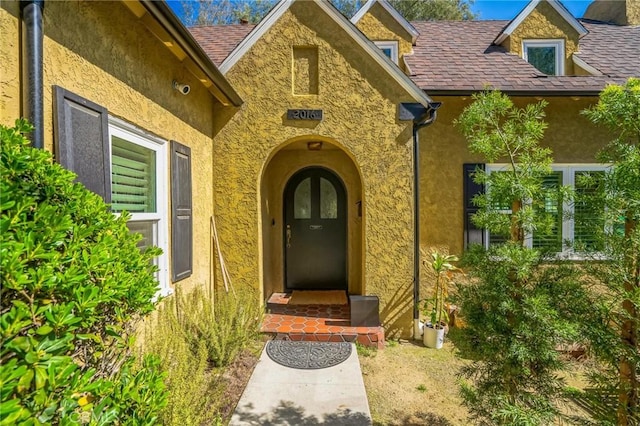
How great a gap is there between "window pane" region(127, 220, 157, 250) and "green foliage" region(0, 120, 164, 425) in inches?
72.8

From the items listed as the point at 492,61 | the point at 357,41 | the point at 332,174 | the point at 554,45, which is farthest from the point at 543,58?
the point at 332,174

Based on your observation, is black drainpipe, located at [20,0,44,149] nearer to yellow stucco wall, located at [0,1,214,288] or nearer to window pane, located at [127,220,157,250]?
yellow stucco wall, located at [0,1,214,288]

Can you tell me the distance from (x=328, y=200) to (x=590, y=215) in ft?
18.8

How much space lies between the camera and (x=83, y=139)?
9.40 feet

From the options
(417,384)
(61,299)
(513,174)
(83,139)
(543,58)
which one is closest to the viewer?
(61,299)

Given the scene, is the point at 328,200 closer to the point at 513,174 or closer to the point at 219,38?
the point at 513,174

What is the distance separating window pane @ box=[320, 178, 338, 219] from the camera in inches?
315

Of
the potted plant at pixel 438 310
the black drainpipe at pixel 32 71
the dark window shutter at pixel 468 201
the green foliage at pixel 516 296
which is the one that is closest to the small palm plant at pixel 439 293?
the potted plant at pixel 438 310

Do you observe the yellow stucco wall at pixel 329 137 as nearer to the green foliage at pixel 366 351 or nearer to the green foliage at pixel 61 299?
the green foliage at pixel 366 351

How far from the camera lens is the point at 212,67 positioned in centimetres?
477

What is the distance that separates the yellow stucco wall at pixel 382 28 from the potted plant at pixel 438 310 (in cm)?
556

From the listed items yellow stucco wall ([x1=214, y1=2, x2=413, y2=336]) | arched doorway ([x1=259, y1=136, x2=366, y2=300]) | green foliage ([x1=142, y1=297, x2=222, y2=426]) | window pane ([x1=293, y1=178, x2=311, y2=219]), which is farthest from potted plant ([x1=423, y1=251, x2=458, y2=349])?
green foliage ([x1=142, y1=297, x2=222, y2=426])

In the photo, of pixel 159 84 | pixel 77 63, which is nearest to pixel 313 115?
pixel 159 84

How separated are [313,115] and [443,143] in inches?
112
